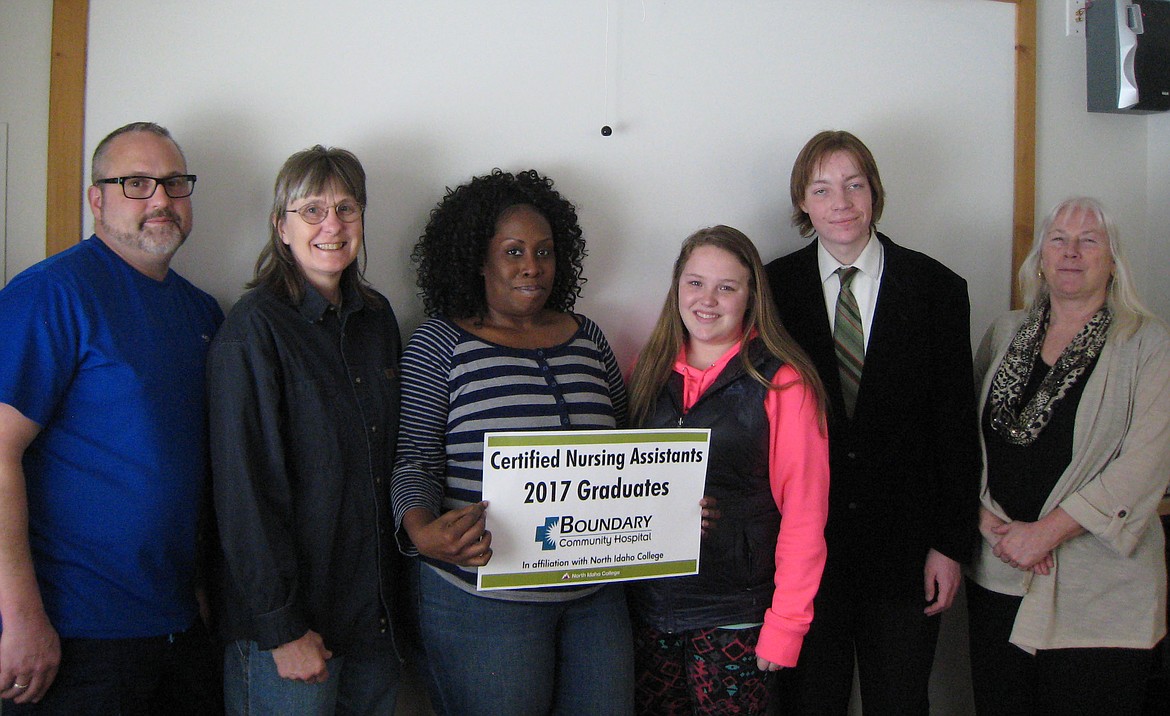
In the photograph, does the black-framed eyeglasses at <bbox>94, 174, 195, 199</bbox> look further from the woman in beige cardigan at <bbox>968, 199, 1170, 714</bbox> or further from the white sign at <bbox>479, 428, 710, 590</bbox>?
the woman in beige cardigan at <bbox>968, 199, 1170, 714</bbox>

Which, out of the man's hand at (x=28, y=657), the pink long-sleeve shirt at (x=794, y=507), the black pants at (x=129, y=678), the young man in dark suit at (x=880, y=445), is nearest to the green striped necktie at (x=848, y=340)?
the young man in dark suit at (x=880, y=445)

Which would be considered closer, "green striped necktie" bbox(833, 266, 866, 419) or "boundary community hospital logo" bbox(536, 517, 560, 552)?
"boundary community hospital logo" bbox(536, 517, 560, 552)

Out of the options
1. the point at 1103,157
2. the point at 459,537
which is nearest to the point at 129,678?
the point at 459,537

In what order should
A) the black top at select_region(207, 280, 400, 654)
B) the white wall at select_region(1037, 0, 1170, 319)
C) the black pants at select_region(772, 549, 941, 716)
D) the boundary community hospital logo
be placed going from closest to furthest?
the black top at select_region(207, 280, 400, 654)
the boundary community hospital logo
the black pants at select_region(772, 549, 941, 716)
the white wall at select_region(1037, 0, 1170, 319)

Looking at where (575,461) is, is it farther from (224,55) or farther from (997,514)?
(224,55)

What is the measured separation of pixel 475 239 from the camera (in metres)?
1.75

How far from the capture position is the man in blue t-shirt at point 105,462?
1279mm

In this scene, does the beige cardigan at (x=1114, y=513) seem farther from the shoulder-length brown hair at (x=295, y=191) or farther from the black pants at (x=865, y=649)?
the shoulder-length brown hair at (x=295, y=191)

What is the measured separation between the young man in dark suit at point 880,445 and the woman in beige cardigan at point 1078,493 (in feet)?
0.38

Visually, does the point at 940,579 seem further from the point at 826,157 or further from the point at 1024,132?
the point at 1024,132

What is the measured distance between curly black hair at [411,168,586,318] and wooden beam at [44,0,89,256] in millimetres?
799

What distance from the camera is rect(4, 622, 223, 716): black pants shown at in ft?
4.40

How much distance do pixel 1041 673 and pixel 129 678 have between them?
2.11 meters

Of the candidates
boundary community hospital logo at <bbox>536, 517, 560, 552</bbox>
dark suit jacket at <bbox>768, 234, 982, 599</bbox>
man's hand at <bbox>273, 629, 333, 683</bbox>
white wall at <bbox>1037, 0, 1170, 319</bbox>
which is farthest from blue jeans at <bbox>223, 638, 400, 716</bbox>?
white wall at <bbox>1037, 0, 1170, 319</bbox>
